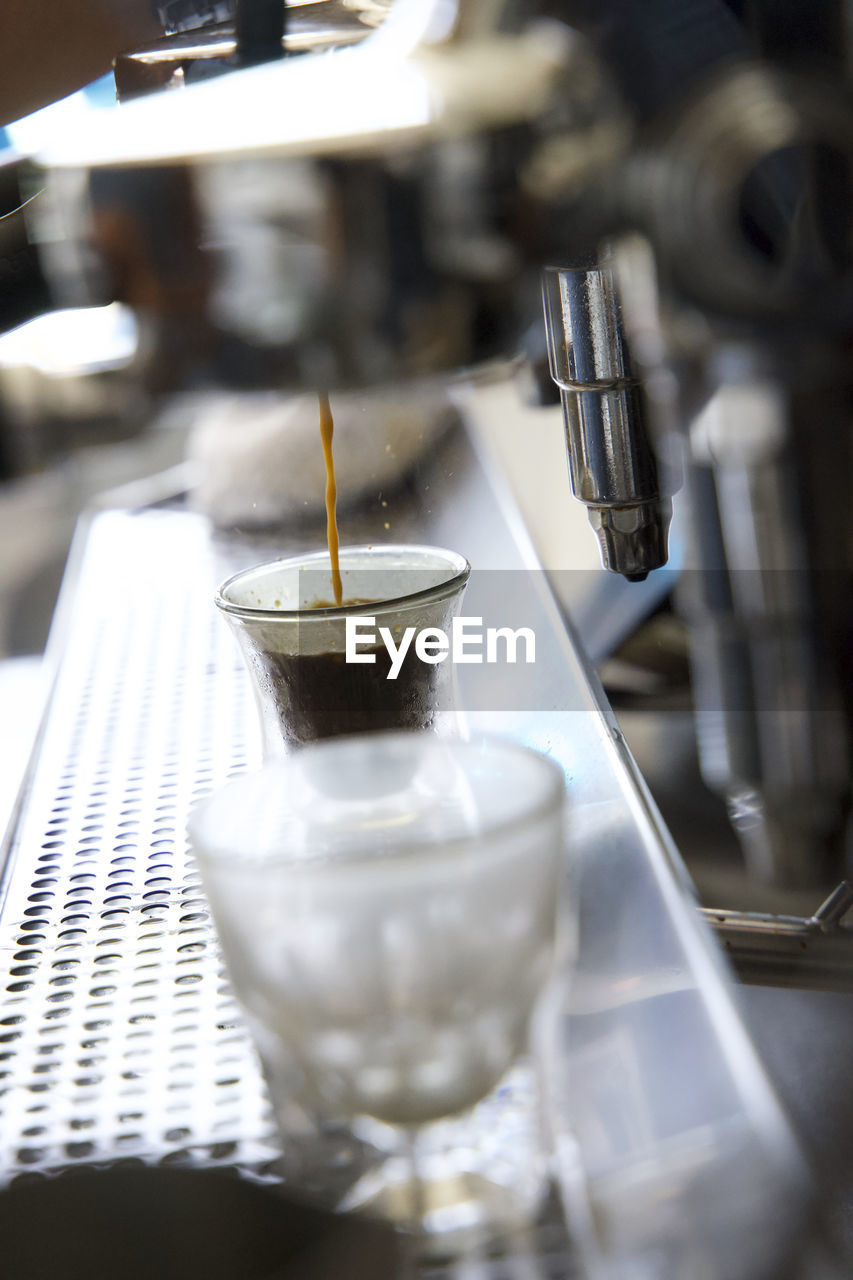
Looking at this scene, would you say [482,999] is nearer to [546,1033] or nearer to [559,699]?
[546,1033]

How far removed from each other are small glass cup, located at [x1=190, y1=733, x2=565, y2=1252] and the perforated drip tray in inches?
0.7

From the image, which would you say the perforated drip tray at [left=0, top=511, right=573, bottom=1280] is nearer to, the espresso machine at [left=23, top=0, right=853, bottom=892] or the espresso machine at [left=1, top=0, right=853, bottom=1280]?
the espresso machine at [left=1, top=0, right=853, bottom=1280]

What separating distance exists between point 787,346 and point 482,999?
0.12 metres

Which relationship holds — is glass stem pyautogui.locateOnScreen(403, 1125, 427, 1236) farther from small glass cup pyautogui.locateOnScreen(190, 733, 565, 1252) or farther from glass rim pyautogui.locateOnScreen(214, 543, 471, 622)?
glass rim pyautogui.locateOnScreen(214, 543, 471, 622)

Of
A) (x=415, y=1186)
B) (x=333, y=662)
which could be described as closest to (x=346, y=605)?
(x=333, y=662)

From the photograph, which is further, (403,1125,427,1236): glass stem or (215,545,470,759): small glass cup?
(215,545,470,759): small glass cup

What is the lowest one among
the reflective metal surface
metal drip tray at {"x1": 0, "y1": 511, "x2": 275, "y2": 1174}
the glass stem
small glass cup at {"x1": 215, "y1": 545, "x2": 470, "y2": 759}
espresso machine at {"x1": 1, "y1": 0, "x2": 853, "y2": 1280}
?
metal drip tray at {"x1": 0, "y1": 511, "x2": 275, "y2": 1174}

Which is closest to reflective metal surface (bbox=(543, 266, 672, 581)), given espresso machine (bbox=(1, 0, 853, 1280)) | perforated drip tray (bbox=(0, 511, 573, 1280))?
espresso machine (bbox=(1, 0, 853, 1280))

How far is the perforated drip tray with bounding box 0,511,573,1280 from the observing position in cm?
25

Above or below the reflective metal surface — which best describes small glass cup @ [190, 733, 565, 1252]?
below

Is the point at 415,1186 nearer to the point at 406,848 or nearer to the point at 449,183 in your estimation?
the point at 406,848

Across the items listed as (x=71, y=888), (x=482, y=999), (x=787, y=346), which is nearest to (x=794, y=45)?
(x=787, y=346)

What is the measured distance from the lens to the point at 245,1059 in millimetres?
273

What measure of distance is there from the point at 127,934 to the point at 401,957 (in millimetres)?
166
